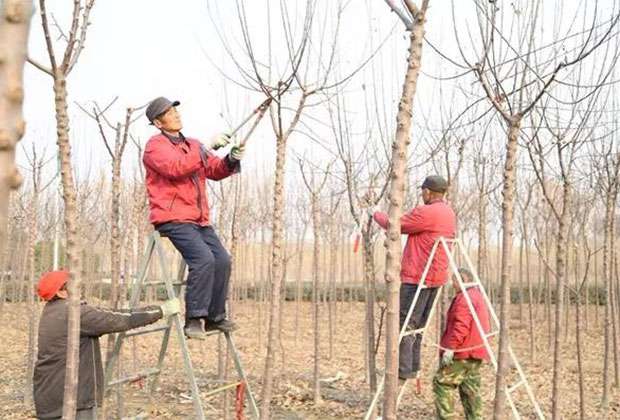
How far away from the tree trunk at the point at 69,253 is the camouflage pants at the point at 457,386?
134 inches

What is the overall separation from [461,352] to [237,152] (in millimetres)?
2802

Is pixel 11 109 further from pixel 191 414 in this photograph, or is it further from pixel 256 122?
pixel 191 414

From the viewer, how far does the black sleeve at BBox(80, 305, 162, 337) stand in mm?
3938

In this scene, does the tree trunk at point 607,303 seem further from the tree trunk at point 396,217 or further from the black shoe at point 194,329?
the tree trunk at point 396,217

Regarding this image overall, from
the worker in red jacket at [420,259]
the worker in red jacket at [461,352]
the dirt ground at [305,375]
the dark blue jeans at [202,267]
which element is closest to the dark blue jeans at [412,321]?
the worker in red jacket at [420,259]

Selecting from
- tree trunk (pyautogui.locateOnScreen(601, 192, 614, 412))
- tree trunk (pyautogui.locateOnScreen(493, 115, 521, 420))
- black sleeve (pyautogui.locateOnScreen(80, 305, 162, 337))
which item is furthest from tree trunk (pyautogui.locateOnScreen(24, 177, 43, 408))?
tree trunk (pyautogui.locateOnScreen(601, 192, 614, 412))

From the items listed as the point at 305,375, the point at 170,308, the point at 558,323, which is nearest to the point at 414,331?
the point at 558,323

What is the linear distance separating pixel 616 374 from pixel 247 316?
11134 millimetres

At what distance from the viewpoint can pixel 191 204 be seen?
4148 millimetres

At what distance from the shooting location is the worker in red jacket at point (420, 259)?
5.21 metres

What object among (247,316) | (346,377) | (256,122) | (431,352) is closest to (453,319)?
(256,122)

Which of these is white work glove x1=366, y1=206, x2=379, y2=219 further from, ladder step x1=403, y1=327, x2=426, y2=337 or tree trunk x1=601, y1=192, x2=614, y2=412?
tree trunk x1=601, y1=192, x2=614, y2=412

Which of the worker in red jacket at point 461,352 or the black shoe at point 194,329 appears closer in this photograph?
the black shoe at point 194,329

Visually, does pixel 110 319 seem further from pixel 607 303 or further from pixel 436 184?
pixel 607 303
